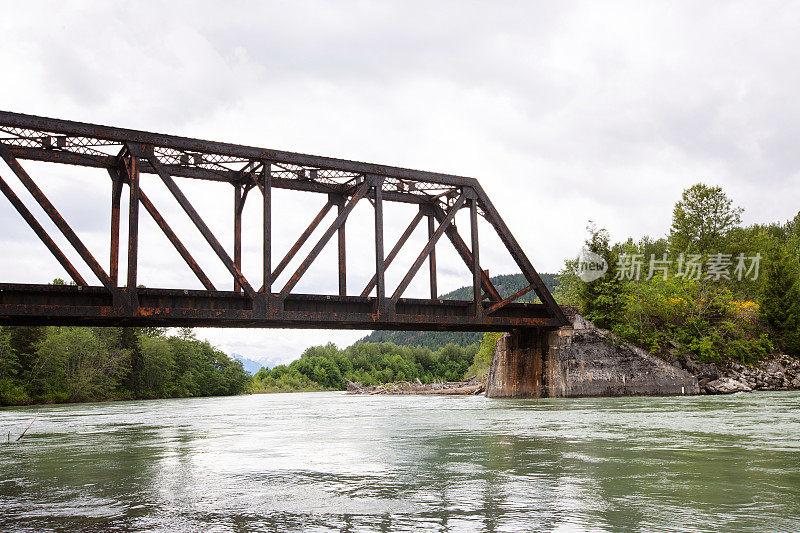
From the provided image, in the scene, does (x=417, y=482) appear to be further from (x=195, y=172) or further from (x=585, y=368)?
(x=585, y=368)

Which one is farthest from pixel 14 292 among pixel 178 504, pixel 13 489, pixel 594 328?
pixel 594 328

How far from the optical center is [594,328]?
1686 inches

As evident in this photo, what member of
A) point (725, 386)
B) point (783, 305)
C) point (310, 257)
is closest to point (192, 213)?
point (310, 257)

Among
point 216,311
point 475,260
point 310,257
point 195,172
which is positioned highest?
point 195,172

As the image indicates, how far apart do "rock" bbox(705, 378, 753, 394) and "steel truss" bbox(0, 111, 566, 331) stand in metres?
14.9

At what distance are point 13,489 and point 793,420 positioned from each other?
18334mm

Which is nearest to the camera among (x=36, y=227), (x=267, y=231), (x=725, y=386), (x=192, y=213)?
(x=36, y=227)

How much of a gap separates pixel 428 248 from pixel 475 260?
3560mm

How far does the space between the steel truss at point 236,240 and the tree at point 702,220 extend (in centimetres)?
5117

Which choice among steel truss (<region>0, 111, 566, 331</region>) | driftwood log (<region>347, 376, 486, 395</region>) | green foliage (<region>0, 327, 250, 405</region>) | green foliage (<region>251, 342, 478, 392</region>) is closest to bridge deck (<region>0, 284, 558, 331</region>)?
steel truss (<region>0, 111, 566, 331</region>)

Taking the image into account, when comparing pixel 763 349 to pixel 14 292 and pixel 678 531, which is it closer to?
pixel 14 292

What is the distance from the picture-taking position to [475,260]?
38.1m

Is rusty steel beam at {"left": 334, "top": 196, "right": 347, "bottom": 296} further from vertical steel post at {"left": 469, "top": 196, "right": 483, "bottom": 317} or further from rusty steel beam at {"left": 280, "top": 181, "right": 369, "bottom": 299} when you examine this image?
vertical steel post at {"left": 469, "top": 196, "right": 483, "bottom": 317}

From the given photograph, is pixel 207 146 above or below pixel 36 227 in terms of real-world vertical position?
above
